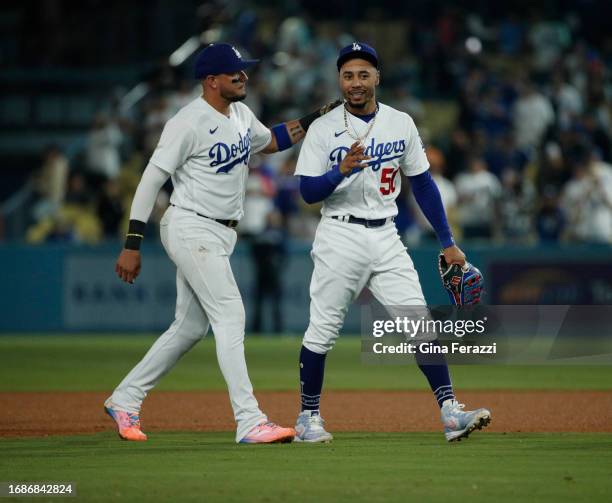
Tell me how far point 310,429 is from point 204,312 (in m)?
0.95

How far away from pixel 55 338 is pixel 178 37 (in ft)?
27.3

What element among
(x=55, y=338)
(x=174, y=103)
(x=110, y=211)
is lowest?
(x=55, y=338)

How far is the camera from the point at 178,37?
2536 cm

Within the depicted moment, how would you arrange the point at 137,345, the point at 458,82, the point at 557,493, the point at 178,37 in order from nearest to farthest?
1. the point at 557,493
2. the point at 137,345
3. the point at 458,82
4. the point at 178,37

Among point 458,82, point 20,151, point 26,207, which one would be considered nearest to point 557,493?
point 26,207

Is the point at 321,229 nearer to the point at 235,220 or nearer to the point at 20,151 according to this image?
the point at 235,220

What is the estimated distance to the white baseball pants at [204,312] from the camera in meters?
7.70

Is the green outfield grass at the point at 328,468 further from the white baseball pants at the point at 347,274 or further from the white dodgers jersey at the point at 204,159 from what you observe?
the white dodgers jersey at the point at 204,159

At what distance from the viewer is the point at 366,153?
785 centimetres

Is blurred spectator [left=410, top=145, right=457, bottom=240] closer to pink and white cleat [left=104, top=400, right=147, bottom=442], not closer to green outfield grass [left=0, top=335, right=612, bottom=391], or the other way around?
green outfield grass [left=0, top=335, right=612, bottom=391]

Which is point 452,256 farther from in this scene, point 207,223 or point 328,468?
point 328,468

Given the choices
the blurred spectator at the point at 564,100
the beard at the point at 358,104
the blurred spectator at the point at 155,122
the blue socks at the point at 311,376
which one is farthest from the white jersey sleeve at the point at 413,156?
the blurred spectator at the point at 564,100

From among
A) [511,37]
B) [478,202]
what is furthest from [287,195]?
[511,37]

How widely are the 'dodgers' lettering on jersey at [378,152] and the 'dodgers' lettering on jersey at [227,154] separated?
53 centimetres
